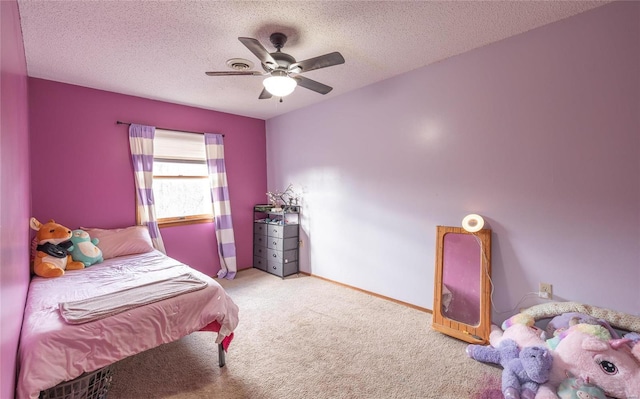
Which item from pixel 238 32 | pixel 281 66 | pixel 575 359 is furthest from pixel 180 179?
pixel 575 359

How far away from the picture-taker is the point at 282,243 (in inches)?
160

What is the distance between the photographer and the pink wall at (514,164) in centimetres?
193

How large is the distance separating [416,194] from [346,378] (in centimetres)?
182

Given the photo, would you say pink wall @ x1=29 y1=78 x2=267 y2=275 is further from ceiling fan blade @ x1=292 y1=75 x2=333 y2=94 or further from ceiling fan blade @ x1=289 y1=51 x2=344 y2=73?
ceiling fan blade @ x1=289 y1=51 x2=344 y2=73

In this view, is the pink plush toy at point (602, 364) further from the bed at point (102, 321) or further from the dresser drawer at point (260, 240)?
the dresser drawer at point (260, 240)

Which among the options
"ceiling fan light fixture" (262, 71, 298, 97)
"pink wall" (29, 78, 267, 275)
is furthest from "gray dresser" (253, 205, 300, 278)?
"ceiling fan light fixture" (262, 71, 298, 97)

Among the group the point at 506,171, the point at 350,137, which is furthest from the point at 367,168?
the point at 506,171

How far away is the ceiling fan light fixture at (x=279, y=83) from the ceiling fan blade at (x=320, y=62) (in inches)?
3.6

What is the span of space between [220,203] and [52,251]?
1875 millimetres

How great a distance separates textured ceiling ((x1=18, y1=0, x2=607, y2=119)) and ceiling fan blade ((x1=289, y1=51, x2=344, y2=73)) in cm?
29

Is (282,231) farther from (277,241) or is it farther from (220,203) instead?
(220,203)

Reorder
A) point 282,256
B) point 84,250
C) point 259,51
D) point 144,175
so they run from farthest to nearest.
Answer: point 282,256, point 144,175, point 84,250, point 259,51

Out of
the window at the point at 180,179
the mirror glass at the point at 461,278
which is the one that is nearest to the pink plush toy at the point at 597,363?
the mirror glass at the point at 461,278

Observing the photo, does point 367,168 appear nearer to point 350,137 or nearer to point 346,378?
point 350,137
